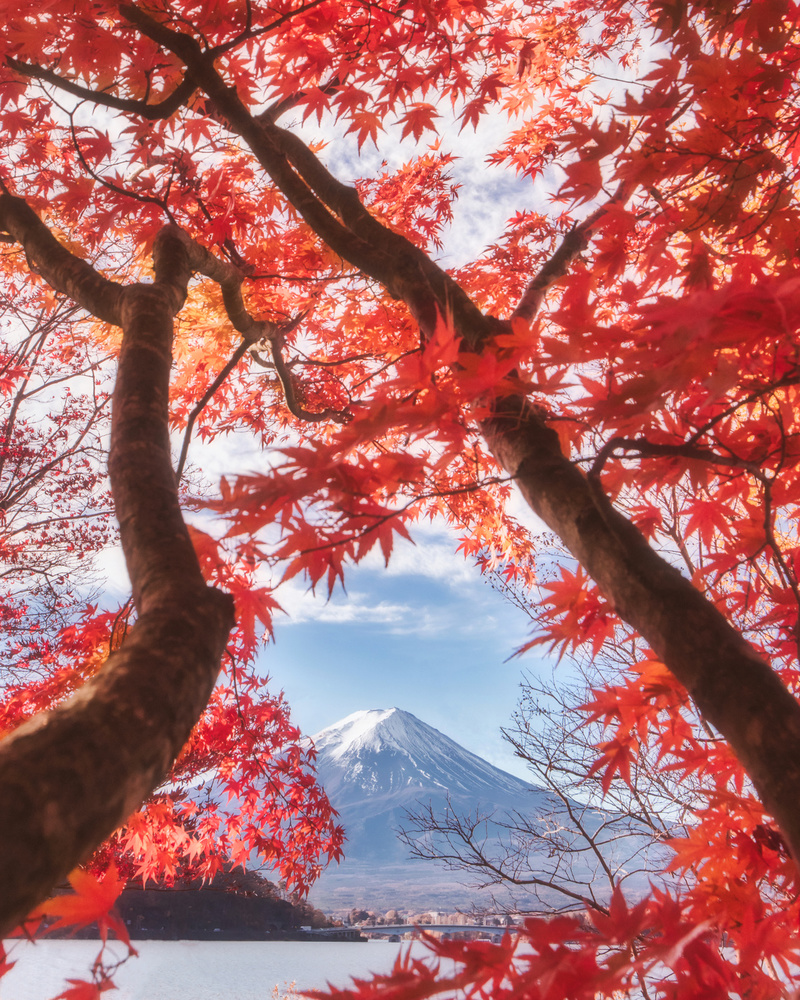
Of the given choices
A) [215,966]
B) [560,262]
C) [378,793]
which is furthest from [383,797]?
[560,262]

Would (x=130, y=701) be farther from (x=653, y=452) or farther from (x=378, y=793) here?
(x=378, y=793)

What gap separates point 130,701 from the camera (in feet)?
2.76

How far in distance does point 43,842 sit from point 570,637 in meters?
1.61

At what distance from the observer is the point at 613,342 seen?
54.5 inches

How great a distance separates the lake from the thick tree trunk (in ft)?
67.4

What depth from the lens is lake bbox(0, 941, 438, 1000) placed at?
730 inches

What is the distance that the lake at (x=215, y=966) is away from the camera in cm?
1855

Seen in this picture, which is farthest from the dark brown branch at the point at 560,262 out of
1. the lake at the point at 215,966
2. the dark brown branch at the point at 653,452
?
the lake at the point at 215,966

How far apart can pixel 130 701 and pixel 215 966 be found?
37.1 m

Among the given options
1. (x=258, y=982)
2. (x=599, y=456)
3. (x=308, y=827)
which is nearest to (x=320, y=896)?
(x=258, y=982)

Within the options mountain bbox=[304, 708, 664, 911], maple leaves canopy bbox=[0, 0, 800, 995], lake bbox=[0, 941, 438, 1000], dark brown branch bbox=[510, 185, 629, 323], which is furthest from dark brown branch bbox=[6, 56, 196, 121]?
mountain bbox=[304, 708, 664, 911]

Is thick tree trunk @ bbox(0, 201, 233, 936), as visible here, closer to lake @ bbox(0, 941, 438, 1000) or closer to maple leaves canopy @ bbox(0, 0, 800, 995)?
maple leaves canopy @ bbox(0, 0, 800, 995)

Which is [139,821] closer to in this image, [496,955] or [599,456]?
[496,955]

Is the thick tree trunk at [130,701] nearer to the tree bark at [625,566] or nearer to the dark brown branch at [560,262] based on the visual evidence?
the tree bark at [625,566]
